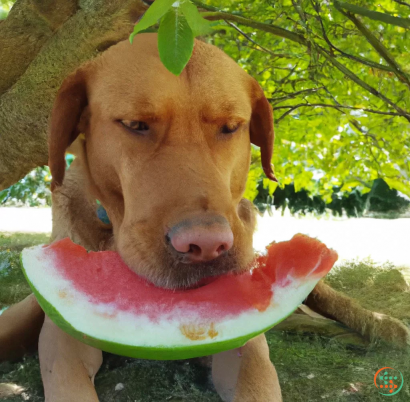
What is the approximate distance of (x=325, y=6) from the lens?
3.93 metres

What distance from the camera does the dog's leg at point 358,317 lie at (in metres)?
2.78

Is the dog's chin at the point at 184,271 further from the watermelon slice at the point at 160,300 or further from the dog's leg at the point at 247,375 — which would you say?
the dog's leg at the point at 247,375

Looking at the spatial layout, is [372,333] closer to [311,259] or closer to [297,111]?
[311,259]

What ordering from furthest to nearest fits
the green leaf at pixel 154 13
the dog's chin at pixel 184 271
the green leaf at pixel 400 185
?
the green leaf at pixel 400 185 < the dog's chin at pixel 184 271 < the green leaf at pixel 154 13

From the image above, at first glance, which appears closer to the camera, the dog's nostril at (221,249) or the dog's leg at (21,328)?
the dog's nostril at (221,249)

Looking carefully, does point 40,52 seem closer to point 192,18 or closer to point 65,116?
point 65,116

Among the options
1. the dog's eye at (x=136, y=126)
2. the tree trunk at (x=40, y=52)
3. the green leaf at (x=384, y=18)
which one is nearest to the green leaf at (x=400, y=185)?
the green leaf at (x=384, y=18)

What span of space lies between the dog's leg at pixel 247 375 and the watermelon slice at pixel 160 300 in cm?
34

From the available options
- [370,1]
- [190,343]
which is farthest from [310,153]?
[190,343]

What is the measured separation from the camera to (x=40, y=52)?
3176mm

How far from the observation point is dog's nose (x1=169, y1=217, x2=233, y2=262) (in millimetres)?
1458

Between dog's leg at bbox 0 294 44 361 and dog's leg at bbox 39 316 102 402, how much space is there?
1.29 ft

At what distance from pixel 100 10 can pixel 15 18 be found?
2.48 ft

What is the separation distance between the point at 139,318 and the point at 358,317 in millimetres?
1884
